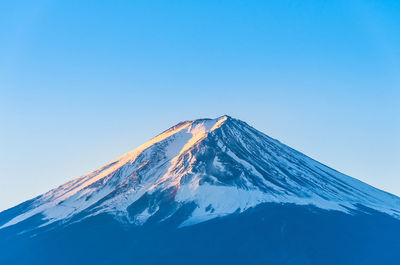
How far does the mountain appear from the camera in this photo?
121562 millimetres

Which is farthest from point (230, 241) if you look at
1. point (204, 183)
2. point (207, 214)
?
point (204, 183)

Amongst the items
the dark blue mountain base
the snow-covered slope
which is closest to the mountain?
the dark blue mountain base

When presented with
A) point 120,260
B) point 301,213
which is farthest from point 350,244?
point 120,260

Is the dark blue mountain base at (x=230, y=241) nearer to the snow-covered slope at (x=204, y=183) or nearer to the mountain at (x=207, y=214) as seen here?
the mountain at (x=207, y=214)

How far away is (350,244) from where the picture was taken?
411ft

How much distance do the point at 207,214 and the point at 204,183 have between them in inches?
Answer: 417

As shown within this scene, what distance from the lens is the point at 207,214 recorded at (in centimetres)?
13000

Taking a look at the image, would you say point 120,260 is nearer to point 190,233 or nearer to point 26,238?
point 190,233

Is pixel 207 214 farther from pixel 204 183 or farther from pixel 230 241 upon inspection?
pixel 204 183

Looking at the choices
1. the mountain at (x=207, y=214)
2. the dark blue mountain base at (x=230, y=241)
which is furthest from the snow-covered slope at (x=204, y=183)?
the dark blue mountain base at (x=230, y=241)

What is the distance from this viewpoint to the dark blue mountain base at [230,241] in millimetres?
118812

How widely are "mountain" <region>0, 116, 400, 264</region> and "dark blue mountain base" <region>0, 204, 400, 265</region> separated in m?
0.21

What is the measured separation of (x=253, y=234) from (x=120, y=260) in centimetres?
2597

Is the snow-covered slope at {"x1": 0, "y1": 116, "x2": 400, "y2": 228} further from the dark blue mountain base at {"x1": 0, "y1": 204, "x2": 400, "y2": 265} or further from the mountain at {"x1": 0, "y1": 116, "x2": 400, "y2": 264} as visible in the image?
the dark blue mountain base at {"x1": 0, "y1": 204, "x2": 400, "y2": 265}
